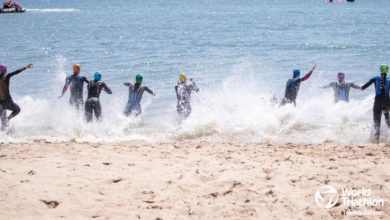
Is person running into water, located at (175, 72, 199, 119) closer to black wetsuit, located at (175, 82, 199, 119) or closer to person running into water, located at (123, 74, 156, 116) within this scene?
black wetsuit, located at (175, 82, 199, 119)

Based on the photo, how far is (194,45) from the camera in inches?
1297

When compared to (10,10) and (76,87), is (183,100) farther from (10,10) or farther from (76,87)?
(10,10)

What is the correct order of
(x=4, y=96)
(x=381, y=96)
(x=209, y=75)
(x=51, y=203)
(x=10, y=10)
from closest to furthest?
(x=51, y=203) → (x=381, y=96) → (x=4, y=96) → (x=209, y=75) → (x=10, y=10)

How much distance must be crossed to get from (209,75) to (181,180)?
14573mm

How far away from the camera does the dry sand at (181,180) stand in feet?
19.9

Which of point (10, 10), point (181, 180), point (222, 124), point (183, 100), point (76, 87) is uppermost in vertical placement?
point (10, 10)

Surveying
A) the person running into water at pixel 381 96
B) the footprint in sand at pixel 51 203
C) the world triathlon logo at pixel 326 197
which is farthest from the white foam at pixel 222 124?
the footprint in sand at pixel 51 203

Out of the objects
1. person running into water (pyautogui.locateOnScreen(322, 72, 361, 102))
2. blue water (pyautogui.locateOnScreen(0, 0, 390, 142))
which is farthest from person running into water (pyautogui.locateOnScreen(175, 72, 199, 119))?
person running into water (pyautogui.locateOnScreen(322, 72, 361, 102))

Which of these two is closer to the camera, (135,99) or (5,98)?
(5,98)

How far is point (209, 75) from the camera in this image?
2138 centimetres

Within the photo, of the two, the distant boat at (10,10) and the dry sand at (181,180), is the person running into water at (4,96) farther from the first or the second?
the distant boat at (10,10)

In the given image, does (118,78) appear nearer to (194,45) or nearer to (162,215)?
(194,45)

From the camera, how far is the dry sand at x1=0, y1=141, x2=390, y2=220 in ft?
19.9

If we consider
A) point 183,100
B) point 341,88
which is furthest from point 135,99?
point 341,88
